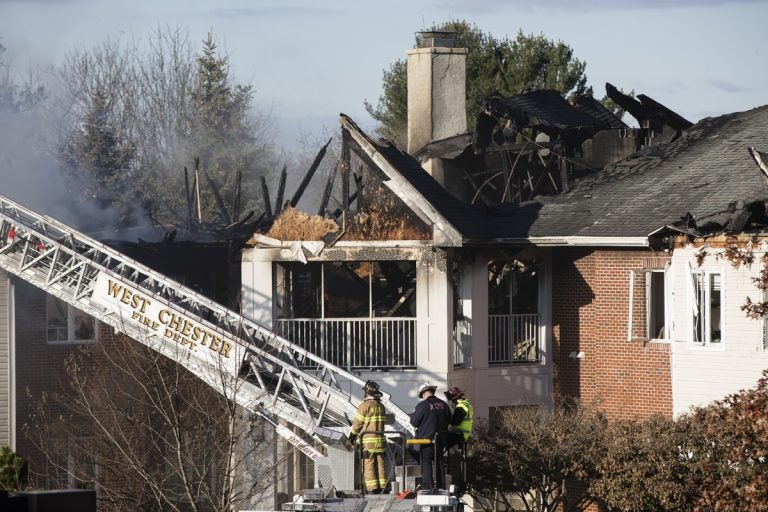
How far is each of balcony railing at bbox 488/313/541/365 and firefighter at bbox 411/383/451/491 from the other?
7324 mm

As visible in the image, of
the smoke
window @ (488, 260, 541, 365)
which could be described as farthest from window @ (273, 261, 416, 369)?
the smoke

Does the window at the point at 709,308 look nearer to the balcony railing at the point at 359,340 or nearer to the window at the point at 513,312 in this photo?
the window at the point at 513,312

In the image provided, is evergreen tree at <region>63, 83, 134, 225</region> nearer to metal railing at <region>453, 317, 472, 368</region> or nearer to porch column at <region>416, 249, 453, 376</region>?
metal railing at <region>453, 317, 472, 368</region>

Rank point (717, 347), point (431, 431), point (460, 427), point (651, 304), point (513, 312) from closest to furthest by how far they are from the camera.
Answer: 1. point (431, 431)
2. point (460, 427)
3. point (717, 347)
4. point (651, 304)
5. point (513, 312)

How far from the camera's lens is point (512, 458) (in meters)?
22.7

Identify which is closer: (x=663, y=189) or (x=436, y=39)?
(x=663, y=189)

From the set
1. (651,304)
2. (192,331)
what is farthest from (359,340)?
(651,304)

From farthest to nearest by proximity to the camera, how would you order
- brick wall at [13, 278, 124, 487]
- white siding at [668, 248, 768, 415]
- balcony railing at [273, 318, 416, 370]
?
brick wall at [13, 278, 124, 487]
balcony railing at [273, 318, 416, 370]
white siding at [668, 248, 768, 415]

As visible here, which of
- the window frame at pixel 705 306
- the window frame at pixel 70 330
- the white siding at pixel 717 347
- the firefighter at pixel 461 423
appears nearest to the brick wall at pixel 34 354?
the window frame at pixel 70 330

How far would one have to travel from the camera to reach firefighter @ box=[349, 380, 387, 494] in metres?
20.4

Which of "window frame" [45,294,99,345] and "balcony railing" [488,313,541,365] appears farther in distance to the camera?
"window frame" [45,294,99,345]

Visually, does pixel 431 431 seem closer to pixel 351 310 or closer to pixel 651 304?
pixel 651 304

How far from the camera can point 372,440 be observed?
66.8 ft

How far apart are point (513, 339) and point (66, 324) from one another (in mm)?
8682
